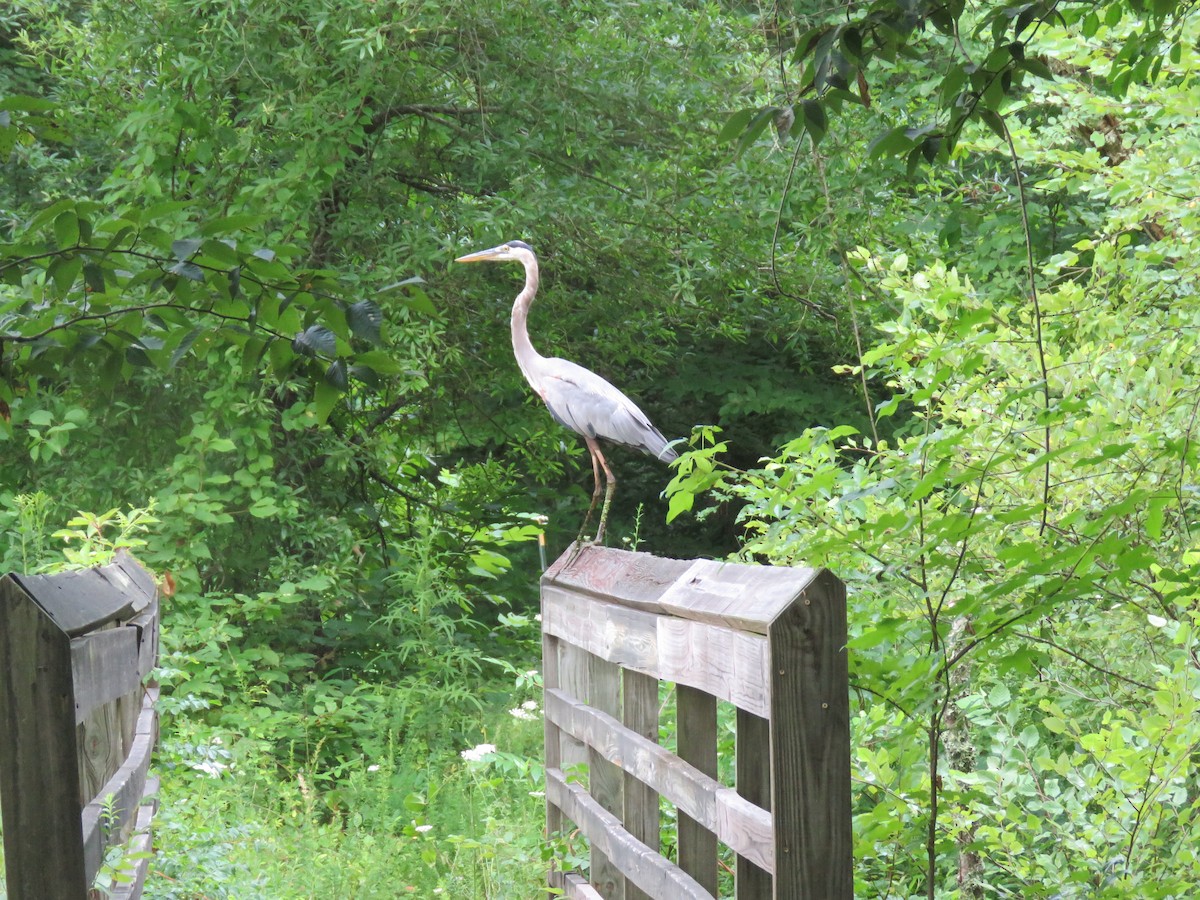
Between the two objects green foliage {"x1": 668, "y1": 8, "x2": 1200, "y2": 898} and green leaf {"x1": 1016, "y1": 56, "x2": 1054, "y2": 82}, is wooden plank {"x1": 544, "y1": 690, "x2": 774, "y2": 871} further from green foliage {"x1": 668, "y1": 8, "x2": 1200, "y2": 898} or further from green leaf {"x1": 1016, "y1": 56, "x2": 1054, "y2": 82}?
green leaf {"x1": 1016, "y1": 56, "x2": 1054, "y2": 82}

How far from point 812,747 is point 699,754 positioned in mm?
574

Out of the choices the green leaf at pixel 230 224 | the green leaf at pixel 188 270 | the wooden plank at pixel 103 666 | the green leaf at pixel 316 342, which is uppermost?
the green leaf at pixel 230 224

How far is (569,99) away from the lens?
23.6 ft

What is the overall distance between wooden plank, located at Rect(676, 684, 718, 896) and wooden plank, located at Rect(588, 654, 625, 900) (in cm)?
76

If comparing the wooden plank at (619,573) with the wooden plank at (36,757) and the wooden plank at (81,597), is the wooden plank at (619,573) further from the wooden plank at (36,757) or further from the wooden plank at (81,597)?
the wooden plank at (36,757)

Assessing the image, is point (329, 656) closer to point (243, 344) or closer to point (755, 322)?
point (755, 322)

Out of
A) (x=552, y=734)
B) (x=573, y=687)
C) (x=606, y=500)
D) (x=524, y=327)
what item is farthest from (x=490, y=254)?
(x=573, y=687)

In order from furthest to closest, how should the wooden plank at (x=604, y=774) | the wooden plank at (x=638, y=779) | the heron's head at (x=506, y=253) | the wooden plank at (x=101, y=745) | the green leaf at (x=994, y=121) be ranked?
the heron's head at (x=506, y=253) < the wooden plank at (x=604, y=774) < the wooden plank at (x=638, y=779) < the wooden plank at (x=101, y=745) < the green leaf at (x=994, y=121)

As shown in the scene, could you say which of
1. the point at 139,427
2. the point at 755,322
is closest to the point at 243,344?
the point at 139,427

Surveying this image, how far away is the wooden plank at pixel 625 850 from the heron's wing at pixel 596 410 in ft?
5.29

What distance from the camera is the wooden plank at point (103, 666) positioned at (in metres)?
1.71

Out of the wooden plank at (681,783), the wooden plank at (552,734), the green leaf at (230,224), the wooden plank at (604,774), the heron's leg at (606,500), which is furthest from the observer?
the heron's leg at (606,500)

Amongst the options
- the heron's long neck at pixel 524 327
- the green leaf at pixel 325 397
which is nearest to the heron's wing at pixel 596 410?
the heron's long neck at pixel 524 327

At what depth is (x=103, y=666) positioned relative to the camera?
6.33 ft
